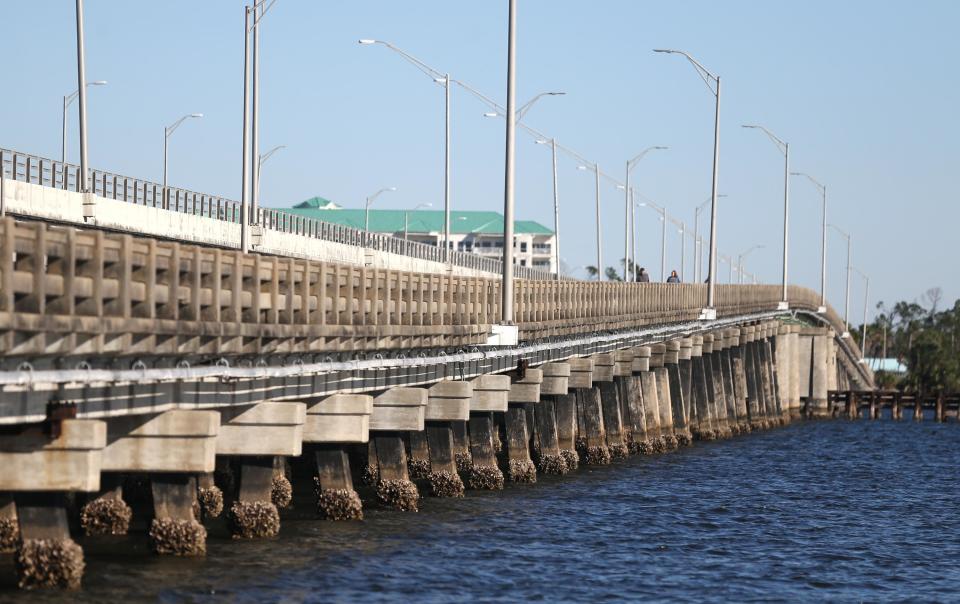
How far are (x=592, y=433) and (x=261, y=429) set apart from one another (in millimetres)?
26815

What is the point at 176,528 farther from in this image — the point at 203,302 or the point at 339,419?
the point at 339,419

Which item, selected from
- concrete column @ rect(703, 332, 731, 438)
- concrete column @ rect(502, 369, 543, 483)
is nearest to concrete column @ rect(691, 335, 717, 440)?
concrete column @ rect(703, 332, 731, 438)

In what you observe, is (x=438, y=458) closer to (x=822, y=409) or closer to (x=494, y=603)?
(x=494, y=603)

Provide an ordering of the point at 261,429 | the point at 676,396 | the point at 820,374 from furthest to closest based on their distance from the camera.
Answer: the point at 820,374, the point at 676,396, the point at 261,429

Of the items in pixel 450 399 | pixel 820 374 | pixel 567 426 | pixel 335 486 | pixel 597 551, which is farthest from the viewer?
pixel 820 374

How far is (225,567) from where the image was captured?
80.9 ft

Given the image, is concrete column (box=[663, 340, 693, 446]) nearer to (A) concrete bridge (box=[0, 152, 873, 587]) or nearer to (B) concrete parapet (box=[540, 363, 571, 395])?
(A) concrete bridge (box=[0, 152, 873, 587])

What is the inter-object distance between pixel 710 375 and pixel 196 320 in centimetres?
5411

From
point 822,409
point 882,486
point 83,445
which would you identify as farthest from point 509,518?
point 822,409

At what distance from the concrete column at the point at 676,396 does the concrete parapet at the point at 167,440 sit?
41.2m

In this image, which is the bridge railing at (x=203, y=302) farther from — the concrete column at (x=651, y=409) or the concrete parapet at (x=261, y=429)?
the concrete column at (x=651, y=409)

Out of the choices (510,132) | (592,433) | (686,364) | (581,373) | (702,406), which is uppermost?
(510,132)

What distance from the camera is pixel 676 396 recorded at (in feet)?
226

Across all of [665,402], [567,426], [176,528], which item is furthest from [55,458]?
[665,402]
